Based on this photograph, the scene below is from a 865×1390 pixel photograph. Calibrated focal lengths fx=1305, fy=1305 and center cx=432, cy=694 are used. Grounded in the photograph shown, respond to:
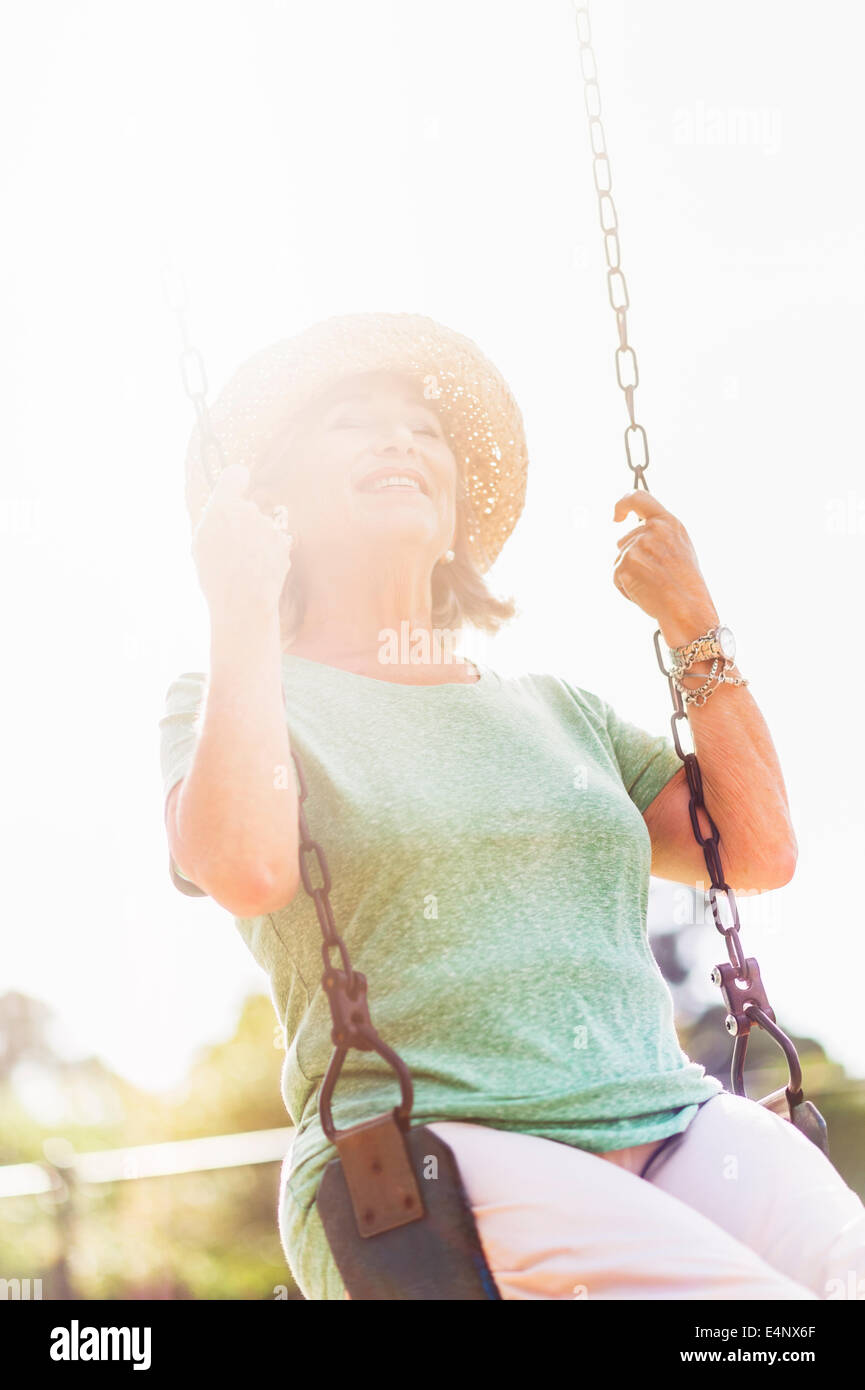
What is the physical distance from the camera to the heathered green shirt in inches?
62.5

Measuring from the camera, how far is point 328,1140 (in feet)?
4.99

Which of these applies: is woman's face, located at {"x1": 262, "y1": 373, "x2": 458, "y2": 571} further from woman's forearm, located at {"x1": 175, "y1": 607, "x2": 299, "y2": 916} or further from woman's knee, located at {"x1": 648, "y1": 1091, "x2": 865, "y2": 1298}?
woman's knee, located at {"x1": 648, "y1": 1091, "x2": 865, "y2": 1298}

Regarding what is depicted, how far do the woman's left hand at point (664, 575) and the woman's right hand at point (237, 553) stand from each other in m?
0.73

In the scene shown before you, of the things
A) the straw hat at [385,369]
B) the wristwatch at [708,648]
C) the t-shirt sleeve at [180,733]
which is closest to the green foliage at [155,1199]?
the t-shirt sleeve at [180,733]

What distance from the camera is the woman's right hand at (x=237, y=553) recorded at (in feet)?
5.63

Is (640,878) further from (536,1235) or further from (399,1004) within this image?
(536,1235)

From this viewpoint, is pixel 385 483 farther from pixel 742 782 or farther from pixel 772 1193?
pixel 772 1193

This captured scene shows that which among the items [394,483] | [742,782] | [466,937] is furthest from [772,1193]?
[394,483]

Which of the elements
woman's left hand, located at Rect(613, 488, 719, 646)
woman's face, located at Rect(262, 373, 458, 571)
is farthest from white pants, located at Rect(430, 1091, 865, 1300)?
woman's face, located at Rect(262, 373, 458, 571)

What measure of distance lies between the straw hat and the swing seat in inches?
45.4

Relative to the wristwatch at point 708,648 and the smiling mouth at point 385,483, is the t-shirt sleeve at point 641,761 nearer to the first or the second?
the wristwatch at point 708,648
